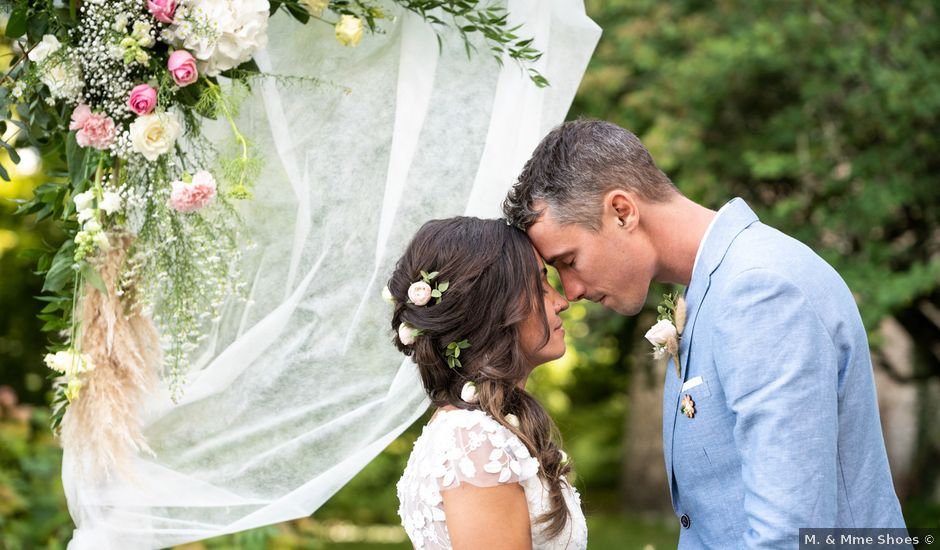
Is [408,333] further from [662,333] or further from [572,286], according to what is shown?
[662,333]


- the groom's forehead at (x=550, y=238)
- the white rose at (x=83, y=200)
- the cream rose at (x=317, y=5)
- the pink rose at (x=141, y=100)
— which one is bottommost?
the groom's forehead at (x=550, y=238)

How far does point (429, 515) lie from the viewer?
268 cm

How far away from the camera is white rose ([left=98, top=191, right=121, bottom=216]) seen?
2645mm

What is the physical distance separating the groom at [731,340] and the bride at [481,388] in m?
0.14

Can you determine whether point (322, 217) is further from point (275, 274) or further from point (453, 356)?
point (453, 356)

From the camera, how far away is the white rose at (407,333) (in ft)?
9.30

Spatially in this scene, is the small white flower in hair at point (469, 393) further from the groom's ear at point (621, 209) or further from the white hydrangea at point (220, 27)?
the white hydrangea at point (220, 27)

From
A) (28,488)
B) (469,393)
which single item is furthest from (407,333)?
(28,488)

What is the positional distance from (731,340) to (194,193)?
1.43m

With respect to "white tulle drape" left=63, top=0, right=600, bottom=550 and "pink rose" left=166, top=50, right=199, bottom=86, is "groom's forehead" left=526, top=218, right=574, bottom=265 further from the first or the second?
"pink rose" left=166, top=50, right=199, bottom=86

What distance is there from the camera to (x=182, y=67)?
2658mm

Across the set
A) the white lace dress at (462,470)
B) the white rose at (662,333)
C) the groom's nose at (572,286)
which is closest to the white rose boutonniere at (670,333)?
the white rose at (662,333)

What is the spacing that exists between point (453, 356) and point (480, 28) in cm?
99

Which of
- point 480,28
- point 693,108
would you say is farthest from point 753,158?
point 480,28
